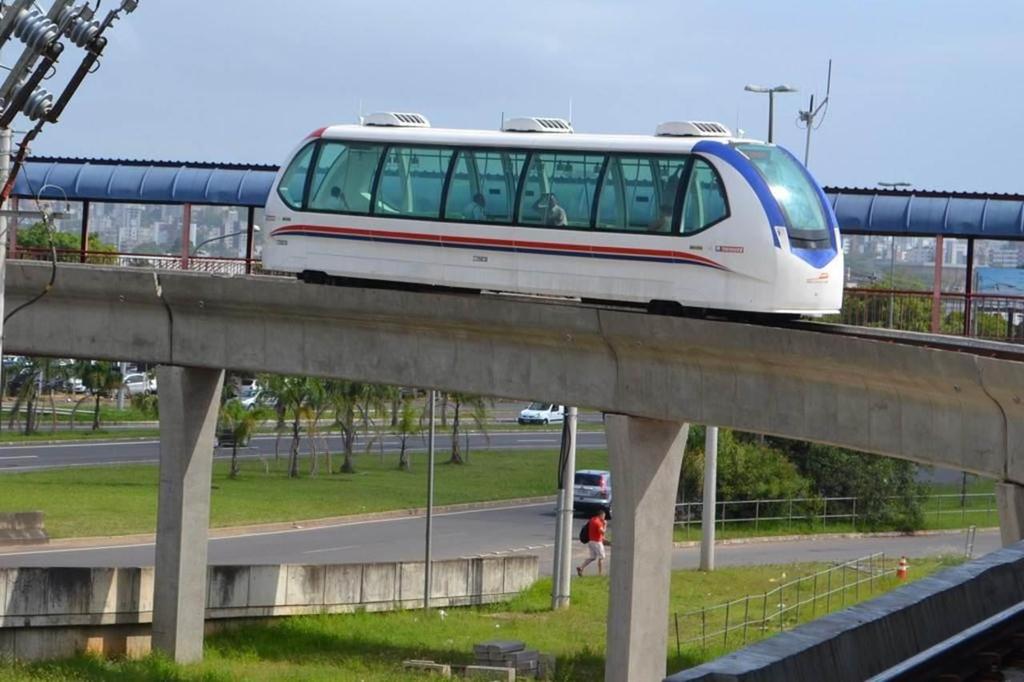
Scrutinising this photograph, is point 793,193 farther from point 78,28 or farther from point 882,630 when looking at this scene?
point 882,630

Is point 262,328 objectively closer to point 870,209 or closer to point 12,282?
point 12,282

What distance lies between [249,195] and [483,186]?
9043mm

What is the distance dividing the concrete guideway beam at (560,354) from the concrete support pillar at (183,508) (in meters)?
0.60

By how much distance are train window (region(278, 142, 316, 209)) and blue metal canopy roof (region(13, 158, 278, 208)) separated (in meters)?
5.53

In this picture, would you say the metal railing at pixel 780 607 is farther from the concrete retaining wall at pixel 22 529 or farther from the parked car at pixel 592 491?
the concrete retaining wall at pixel 22 529

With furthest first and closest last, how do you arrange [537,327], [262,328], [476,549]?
[476,549] → [262,328] → [537,327]

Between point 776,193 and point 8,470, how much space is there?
34.7 meters

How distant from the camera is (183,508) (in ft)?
89.4

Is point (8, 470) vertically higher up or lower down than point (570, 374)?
lower down

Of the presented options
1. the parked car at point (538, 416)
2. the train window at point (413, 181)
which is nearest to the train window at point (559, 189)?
the train window at point (413, 181)

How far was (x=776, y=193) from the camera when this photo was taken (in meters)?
22.7

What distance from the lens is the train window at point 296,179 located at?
88.0ft

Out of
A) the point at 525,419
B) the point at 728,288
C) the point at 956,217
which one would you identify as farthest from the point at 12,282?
the point at 525,419

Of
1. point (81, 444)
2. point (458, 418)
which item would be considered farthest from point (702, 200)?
point (81, 444)
